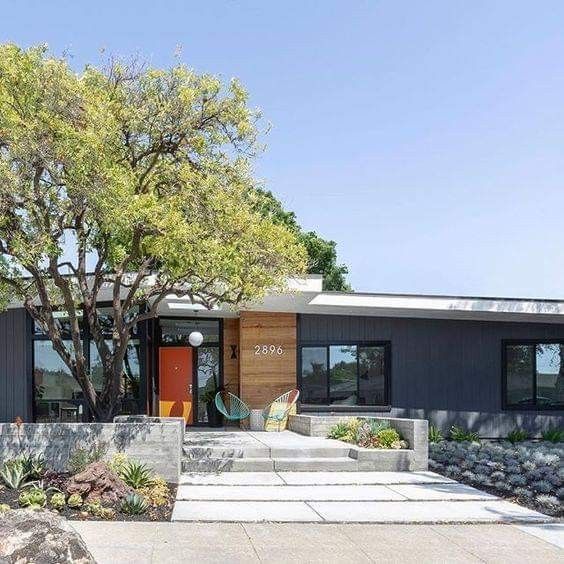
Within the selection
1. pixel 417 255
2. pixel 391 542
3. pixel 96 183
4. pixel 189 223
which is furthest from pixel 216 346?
pixel 417 255

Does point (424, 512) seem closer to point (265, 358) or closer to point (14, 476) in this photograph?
point (14, 476)

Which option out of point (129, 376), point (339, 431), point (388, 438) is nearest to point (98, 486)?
point (388, 438)

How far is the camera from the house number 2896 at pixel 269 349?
15.1 meters

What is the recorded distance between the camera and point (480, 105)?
11977 mm

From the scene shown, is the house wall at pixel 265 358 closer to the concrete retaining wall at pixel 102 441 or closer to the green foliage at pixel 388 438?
the green foliage at pixel 388 438

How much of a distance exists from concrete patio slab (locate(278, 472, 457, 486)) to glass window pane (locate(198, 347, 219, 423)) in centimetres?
541

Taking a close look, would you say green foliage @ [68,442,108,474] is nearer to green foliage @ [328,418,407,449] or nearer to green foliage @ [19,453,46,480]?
green foliage @ [19,453,46,480]

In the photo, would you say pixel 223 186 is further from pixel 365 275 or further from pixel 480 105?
pixel 365 275

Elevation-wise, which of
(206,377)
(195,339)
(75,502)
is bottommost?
(75,502)

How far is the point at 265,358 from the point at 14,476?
7.59 m

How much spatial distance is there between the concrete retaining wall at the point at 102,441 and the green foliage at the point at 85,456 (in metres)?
0.05

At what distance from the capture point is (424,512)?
25.2ft

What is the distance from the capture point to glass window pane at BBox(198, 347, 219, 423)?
1540 cm

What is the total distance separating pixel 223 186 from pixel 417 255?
1547 cm
